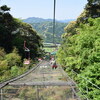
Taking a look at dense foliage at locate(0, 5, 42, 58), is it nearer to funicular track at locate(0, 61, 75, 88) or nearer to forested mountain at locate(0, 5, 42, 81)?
forested mountain at locate(0, 5, 42, 81)

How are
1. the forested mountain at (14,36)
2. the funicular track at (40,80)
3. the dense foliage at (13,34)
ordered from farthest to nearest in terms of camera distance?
the dense foliage at (13,34) < the forested mountain at (14,36) < the funicular track at (40,80)

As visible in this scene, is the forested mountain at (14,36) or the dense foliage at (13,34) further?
the dense foliage at (13,34)

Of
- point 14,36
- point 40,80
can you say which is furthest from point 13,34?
point 40,80

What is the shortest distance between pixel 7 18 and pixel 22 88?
32.3 metres

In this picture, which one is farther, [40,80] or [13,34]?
[13,34]

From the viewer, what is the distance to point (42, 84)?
13.5 meters

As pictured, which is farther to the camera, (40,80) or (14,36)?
(14,36)

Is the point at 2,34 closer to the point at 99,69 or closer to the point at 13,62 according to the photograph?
the point at 13,62

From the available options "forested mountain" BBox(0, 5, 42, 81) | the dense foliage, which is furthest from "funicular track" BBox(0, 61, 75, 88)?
the dense foliage

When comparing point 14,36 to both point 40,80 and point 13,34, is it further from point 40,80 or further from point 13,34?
point 40,80

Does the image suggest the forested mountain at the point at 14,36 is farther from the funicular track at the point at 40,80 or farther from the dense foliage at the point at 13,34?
the funicular track at the point at 40,80

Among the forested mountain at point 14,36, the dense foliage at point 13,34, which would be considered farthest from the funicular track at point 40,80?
the dense foliage at point 13,34

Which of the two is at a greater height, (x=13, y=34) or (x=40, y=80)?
(x=13, y=34)

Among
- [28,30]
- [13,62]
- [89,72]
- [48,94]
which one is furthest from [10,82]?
[28,30]
